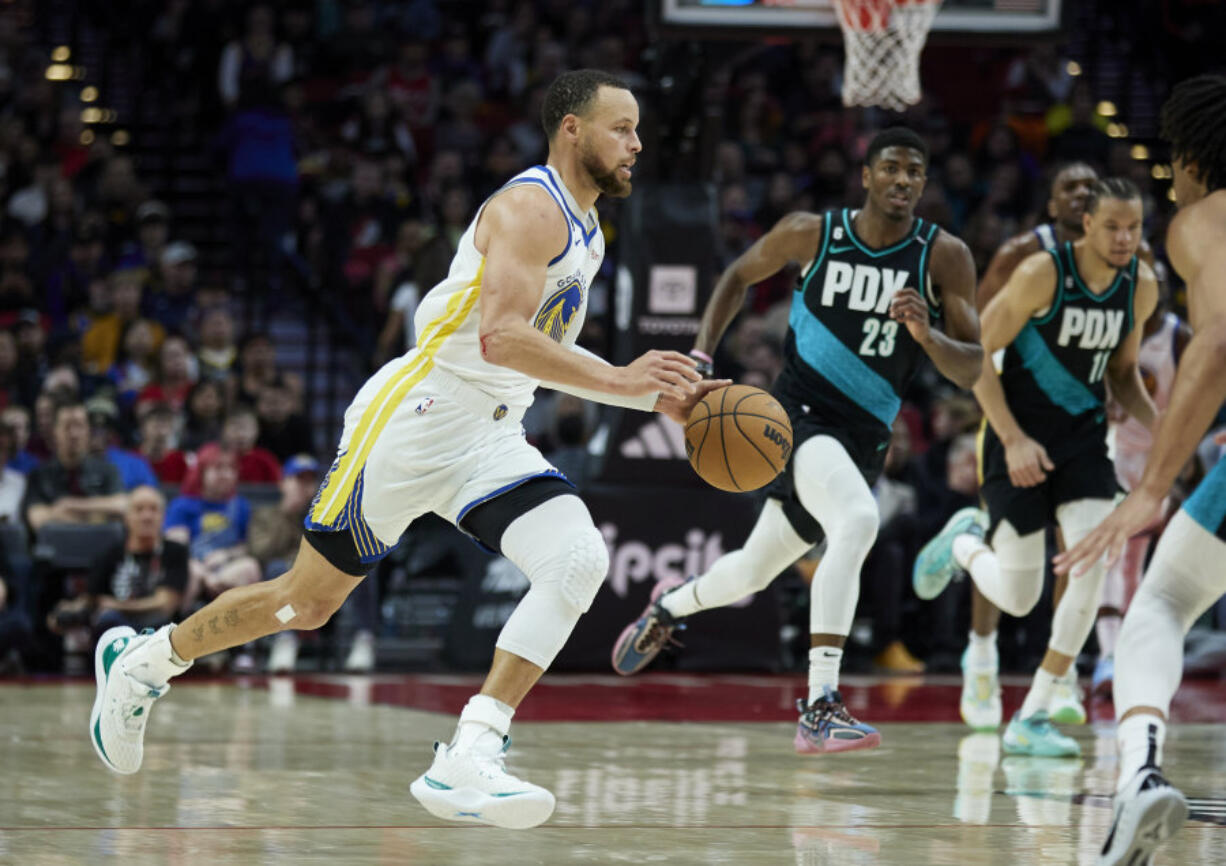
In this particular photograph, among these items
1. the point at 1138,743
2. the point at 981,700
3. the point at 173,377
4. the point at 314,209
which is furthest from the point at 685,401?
the point at 314,209

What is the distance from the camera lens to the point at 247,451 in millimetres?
11570

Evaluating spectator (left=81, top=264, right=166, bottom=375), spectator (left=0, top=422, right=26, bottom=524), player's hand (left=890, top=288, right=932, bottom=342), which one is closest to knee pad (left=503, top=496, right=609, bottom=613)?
player's hand (left=890, top=288, right=932, bottom=342)

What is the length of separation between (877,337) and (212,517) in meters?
5.39

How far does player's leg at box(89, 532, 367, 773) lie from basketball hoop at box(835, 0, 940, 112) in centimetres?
486

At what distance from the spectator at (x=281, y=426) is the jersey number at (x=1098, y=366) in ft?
20.5

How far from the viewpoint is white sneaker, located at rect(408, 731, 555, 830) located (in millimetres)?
4367

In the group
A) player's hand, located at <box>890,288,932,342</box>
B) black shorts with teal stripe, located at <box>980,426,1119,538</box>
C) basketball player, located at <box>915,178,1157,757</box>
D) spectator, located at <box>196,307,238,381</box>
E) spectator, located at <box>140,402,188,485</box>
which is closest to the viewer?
player's hand, located at <box>890,288,932,342</box>

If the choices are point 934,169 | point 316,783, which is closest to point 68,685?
point 316,783

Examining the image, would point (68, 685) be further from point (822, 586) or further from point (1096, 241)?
point (1096, 241)

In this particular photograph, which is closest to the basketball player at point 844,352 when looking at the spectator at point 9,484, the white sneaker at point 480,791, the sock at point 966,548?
the sock at point 966,548

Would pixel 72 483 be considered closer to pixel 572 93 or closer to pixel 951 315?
pixel 951 315

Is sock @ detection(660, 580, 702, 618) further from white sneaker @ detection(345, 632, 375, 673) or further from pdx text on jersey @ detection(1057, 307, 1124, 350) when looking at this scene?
white sneaker @ detection(345, 632, 375, 673)

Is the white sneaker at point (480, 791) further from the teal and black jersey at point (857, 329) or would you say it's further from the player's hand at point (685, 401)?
the teal and black jersey at point (857, 329)

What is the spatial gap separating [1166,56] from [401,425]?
47.5 ft
